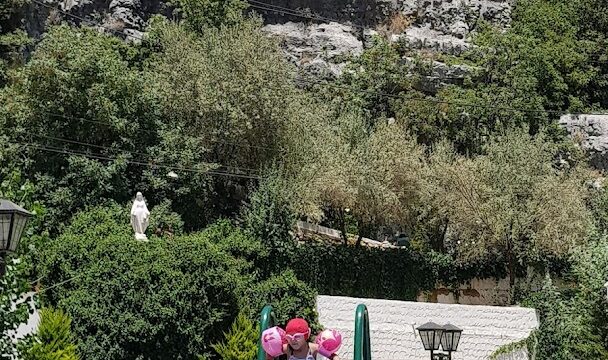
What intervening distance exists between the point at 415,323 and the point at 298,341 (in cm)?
1560

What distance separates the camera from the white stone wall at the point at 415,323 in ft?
72.6

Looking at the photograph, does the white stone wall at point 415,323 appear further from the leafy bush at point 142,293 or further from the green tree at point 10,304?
the green tree at point 10,304

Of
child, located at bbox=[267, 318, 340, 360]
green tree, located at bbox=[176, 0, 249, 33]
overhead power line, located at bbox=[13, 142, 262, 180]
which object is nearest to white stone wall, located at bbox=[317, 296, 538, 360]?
overhead power line, located at bbox=[13, 142, 262, 180]

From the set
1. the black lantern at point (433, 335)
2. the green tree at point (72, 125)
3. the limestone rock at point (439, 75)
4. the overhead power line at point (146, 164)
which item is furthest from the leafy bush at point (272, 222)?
the limestone rock at point (439, 75)

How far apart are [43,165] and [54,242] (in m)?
5.51

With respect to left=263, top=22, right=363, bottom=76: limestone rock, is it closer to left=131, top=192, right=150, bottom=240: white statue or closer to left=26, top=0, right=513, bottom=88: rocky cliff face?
left=26, top=0, right=513, bottom=88: rocky cliff face

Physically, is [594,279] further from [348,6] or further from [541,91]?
[348,6]

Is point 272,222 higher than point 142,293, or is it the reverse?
point 272,222

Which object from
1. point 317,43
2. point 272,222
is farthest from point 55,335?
point 317,43

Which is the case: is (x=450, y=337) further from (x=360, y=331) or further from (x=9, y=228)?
(x=9, y=228)

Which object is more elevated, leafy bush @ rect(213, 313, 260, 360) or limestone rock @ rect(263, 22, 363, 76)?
limestone rock @ rect(263, 22, 363, 76)

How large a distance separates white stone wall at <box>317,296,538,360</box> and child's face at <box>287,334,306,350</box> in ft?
47.5

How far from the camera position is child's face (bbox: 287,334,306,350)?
24.5ft

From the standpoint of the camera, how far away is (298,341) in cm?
750
